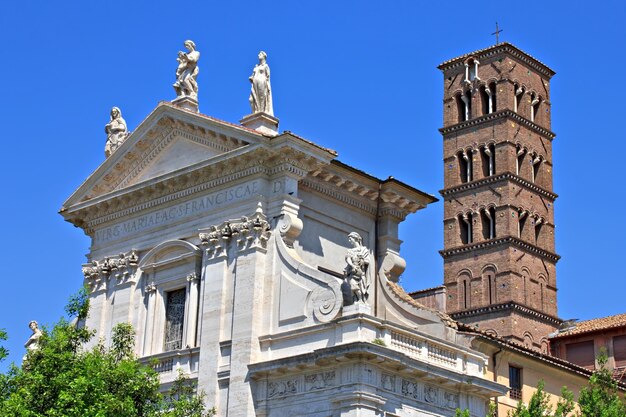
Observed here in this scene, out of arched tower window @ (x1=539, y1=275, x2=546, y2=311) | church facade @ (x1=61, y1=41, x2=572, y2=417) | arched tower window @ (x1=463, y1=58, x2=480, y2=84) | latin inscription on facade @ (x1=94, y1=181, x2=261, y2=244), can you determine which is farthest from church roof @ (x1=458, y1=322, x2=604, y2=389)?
arched tower window @ (x1=463, y1=58, x2=480, y2=84)

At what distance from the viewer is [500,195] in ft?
229

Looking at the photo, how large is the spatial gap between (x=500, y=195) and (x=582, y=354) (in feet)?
56.2

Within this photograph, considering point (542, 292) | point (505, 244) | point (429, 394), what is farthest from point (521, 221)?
point (429, 394)

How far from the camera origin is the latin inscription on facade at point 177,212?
3247cm

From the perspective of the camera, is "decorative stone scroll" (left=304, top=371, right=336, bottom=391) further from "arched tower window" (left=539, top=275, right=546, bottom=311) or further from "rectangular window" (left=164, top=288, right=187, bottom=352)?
"arched tower window" (left=539, top=275, right=546, bottom=311)

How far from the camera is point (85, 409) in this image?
25.7 meters

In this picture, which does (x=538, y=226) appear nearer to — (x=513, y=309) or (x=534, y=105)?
(x=513, y=309)

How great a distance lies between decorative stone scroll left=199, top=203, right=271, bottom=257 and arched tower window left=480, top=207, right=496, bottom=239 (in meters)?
39.2

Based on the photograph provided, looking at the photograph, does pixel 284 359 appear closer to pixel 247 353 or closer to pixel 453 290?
pixel 247 353

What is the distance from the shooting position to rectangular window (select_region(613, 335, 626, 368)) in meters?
51.6

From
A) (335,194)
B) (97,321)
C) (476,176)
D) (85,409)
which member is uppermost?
(476,176)

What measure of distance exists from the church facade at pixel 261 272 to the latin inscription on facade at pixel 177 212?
0.05 metres

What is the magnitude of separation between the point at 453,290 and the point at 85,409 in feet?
149

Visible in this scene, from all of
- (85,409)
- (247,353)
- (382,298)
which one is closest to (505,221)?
(382,298)
